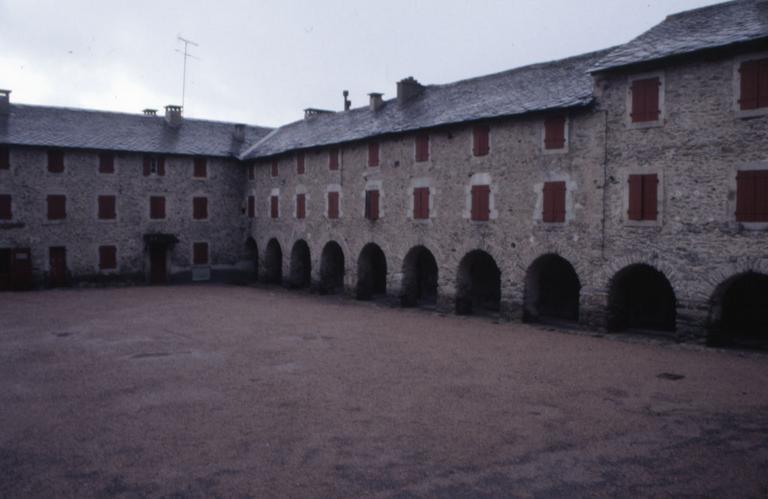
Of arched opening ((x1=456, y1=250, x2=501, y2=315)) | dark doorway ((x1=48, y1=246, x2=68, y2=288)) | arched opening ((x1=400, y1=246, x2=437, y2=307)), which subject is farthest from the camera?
dark doorway ((x1=48, y1=246, x2=68, y2=288))

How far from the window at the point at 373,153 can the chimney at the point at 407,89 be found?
2.72 meters

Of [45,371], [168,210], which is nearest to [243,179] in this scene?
[168,210]

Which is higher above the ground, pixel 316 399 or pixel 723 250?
pixel 723 250

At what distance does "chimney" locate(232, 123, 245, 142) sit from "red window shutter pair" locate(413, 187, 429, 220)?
57.1 ft

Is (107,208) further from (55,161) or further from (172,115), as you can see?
(172,115)

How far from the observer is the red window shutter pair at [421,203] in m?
23.2

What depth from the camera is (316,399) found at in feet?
37.4

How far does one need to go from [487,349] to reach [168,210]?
23.2 metres

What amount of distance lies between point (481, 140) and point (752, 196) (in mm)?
8841

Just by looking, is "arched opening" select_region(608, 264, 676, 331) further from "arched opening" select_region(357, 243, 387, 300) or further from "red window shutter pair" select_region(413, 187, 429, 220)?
"arched opening" select_region(357, 243, 387, 300)

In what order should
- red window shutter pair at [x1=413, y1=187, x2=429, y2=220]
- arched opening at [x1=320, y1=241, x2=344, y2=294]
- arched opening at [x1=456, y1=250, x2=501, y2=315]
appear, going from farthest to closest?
1. arched opening at [x1=320, y1=241, x2=344, y2=294]
2. arched opening at [x1=456, y1=250, x2=501, y2=315]
3. red window shutter pair at [x1=413, y1=187, x2=429, y2=220]

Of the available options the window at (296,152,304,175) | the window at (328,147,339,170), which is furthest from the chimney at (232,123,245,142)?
the window at (328,147,339,170)

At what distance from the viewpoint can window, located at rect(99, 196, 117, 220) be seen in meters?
31.5

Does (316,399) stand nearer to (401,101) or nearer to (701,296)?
(701,296)
